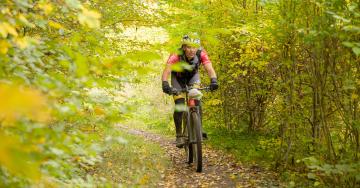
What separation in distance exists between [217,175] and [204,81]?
4087 millimetres

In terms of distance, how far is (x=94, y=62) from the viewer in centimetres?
219

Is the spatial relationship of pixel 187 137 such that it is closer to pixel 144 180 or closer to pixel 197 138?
pixel 197 138

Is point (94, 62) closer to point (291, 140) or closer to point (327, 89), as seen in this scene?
point (327, 89)

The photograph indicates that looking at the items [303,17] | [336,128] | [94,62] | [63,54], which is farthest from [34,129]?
[336,128]

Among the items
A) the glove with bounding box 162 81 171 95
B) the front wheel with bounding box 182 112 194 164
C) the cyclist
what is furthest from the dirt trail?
the glove with bounding box 162 81 171 95

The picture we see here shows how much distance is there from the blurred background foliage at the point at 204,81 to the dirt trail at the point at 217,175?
0.29 meters

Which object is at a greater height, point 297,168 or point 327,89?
point 327,89

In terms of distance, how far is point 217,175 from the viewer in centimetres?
646

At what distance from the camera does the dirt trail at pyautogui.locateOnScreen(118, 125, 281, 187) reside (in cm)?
593

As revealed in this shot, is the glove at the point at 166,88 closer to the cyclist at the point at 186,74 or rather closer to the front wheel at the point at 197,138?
the cyclist at the point at 186,74

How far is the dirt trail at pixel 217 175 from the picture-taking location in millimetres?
5927

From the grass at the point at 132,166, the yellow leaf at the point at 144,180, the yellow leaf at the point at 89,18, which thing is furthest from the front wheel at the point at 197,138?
the yellow leaf at the point at 89,18

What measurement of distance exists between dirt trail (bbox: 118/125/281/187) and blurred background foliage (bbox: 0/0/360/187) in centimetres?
29

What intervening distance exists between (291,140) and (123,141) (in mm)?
4204
